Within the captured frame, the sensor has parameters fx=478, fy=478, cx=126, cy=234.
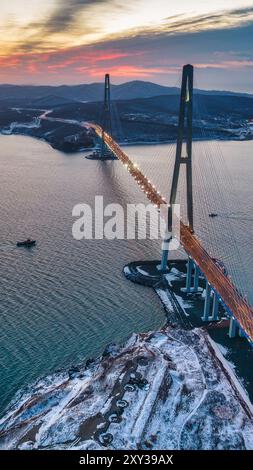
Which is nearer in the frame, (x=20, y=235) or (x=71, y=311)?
(x=71, y=311)

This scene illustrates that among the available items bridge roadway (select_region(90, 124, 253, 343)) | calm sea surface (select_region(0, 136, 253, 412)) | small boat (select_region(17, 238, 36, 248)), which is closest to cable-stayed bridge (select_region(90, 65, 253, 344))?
bridge roadway (select_region(90, 124, 253, 343))

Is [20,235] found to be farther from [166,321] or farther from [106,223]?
[166,321]

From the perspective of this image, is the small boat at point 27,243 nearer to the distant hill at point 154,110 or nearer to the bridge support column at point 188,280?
the bridge support column at point 188,280

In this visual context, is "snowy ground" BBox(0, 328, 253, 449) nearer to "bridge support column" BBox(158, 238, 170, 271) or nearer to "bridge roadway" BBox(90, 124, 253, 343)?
"bridge roadway" BBox(90, 124, 253, 343)

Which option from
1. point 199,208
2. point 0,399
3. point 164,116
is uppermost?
point 164,116

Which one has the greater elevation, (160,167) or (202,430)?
(160,167)

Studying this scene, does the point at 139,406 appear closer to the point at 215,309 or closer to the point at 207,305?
the point at 215,309

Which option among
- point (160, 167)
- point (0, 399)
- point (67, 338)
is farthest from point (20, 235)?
point (160, 167)
